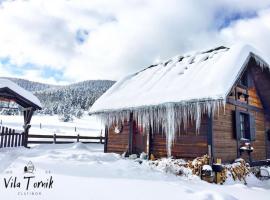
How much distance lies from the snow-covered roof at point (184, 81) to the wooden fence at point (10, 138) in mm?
4314

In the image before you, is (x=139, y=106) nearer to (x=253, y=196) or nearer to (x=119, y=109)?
(x=119, y=109)

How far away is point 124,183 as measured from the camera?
656 cm

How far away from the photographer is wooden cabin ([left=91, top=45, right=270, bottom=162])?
10367 mm

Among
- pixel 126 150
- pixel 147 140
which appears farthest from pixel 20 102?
pixel 147 140

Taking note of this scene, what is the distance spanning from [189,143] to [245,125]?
3.70 m

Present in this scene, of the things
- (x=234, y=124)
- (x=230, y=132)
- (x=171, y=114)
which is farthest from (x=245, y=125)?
(x=171, y=114)

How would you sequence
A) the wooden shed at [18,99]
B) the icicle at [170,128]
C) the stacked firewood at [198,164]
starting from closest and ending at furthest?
the stacked firewood at [198,164], the icicle at [170,128], the wooden shed at [18,99]

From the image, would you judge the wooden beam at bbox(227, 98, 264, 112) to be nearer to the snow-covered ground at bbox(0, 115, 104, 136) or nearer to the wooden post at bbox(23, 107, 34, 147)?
the wooden post at bbox(23, 107, 34, 147)

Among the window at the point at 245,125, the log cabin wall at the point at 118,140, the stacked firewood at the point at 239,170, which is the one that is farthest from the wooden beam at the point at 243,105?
the log cabin wall at the point at 118,140

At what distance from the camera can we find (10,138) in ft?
44.9

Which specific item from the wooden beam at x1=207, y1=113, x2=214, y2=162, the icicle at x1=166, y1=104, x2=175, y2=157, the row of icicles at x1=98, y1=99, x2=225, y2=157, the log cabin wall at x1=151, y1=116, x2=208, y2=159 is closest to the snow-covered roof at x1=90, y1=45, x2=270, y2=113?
the row of icicles at x1=98, y1=99, x2=225, y2=157

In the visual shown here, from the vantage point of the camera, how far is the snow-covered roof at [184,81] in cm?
995

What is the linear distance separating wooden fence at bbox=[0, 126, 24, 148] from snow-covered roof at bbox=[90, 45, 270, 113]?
4314mm

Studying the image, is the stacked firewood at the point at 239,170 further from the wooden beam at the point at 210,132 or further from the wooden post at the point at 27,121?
the wooden post at the point at 27,121
